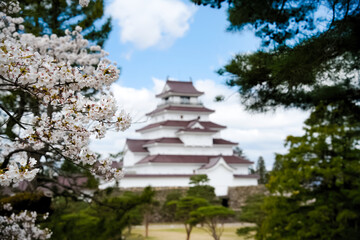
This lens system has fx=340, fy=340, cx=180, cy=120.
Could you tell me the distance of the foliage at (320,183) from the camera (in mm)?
7684

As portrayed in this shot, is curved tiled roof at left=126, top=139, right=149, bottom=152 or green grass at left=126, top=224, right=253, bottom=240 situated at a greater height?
curved tiled roof at left=126, top=139, right=149, bottom=152

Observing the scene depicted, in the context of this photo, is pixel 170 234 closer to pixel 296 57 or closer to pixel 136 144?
pixel 136 144

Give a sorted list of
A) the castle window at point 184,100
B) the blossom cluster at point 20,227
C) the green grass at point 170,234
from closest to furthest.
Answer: the blossom cluster at point 20,227
the green grass at point 170,234
the castle window at point 184,100

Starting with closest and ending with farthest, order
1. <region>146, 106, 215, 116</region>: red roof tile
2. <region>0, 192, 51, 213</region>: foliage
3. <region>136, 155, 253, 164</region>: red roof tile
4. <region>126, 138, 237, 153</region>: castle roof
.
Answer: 1. <region>0, 192, 51, 213</region>: foliage
2. <region>136, 155, 253, 164</region>: red roof tile
3. <region>126, 138, 237, 153</region>: castle roof
4. <region>146, 106, 215, 116</region>: red roof tile

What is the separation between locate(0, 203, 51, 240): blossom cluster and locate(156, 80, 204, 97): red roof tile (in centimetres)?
2495

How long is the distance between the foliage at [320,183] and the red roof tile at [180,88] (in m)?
21.1

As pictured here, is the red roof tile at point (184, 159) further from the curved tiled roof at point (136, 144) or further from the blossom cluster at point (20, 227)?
the blossom cluster at point (20, 227)

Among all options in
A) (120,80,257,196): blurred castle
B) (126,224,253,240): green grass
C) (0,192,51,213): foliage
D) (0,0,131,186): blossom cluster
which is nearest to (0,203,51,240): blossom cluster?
(0,192,51,213): foliage

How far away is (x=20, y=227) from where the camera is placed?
14.3ft

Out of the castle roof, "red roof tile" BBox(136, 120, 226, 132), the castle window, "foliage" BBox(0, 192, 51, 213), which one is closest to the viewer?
"foliage" BBox(0, 192, 51, 213)

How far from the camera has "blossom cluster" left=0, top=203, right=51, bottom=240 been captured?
13.1 ft

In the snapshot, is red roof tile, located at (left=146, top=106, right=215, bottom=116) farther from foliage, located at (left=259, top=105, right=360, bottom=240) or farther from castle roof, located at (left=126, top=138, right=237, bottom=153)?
foliage, located at (left=259, top=105, right=360, bottom=240)

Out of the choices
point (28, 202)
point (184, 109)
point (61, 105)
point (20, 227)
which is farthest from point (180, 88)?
point (61, 105)

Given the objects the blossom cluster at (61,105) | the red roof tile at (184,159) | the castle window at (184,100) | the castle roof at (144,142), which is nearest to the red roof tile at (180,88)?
the castle window at (184,100)
